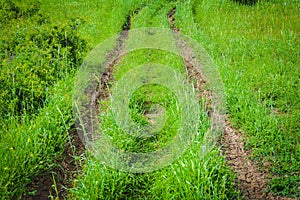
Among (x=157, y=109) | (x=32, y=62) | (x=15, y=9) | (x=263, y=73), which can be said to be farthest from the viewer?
(x=15, y=9)

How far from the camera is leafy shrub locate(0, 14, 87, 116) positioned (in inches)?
228

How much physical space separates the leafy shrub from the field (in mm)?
30

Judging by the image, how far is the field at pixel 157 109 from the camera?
413 cm

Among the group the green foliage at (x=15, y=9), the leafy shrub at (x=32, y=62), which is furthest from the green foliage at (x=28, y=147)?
the green foliage at (x=15, y=9)

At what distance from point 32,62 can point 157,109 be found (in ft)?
9.17

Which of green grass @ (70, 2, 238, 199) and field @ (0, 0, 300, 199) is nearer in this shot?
green grass @ (70, 2, 238, 199)

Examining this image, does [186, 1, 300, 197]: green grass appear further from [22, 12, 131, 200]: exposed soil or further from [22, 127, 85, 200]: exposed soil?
Answer: [22, 127, 85, 200]: exposed soil

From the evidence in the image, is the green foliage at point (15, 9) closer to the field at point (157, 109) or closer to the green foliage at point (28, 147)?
the field at point (157, 109)

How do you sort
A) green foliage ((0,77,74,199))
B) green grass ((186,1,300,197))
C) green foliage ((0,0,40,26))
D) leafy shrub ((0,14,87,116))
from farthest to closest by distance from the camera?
1. green foliage ((0,0,40,26))
2. leafy shrub ((0,14,87,116))
3. green grass ((186,1,300,197))
4. green foliage ((0,77,74,199))

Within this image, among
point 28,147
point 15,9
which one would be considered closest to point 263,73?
point 28,147

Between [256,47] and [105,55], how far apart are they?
12.6 feet

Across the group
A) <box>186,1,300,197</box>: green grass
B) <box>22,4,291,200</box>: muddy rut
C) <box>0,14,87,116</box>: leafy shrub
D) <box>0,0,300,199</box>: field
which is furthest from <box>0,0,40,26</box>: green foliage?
<box>22,4,291,200</box>: muddy rut

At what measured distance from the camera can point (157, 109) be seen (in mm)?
6207

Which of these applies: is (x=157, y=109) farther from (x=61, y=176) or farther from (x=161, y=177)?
(x=61, y=176)
